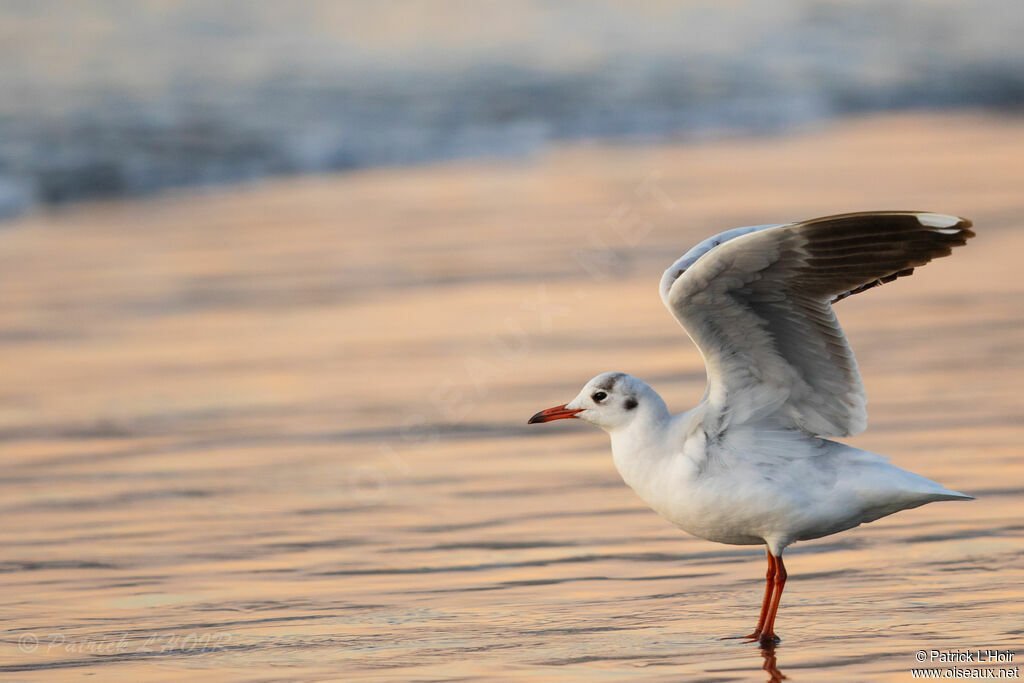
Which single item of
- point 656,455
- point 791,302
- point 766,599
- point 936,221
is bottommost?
point 766,599

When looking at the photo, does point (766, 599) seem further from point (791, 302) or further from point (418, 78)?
point (418, 78)

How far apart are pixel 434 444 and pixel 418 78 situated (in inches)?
534

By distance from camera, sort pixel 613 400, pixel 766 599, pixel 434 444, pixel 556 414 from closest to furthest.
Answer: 1. pixel 766 599
2. pixel 613 400
3. pixel 556 414
4. pixel 434 444

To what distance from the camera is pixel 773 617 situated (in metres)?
5.94

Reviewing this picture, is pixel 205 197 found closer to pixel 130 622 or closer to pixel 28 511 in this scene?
pixel 28 511

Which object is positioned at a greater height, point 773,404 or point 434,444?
→ point 773,404

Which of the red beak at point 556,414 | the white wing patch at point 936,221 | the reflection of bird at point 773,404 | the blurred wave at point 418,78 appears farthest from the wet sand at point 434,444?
the blurred wave at point 418,78

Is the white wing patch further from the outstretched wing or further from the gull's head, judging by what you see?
the gull's head

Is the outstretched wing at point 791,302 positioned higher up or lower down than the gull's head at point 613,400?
higher up

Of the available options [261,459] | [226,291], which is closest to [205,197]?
[226,291]

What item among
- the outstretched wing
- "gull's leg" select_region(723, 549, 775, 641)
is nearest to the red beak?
the outstretched wing

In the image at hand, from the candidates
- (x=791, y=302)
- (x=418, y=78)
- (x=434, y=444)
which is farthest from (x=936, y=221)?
(x=418, y=78)

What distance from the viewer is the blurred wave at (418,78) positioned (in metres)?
18.1

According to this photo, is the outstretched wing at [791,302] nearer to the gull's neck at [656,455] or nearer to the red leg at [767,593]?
the gull's neck at [656,455]
